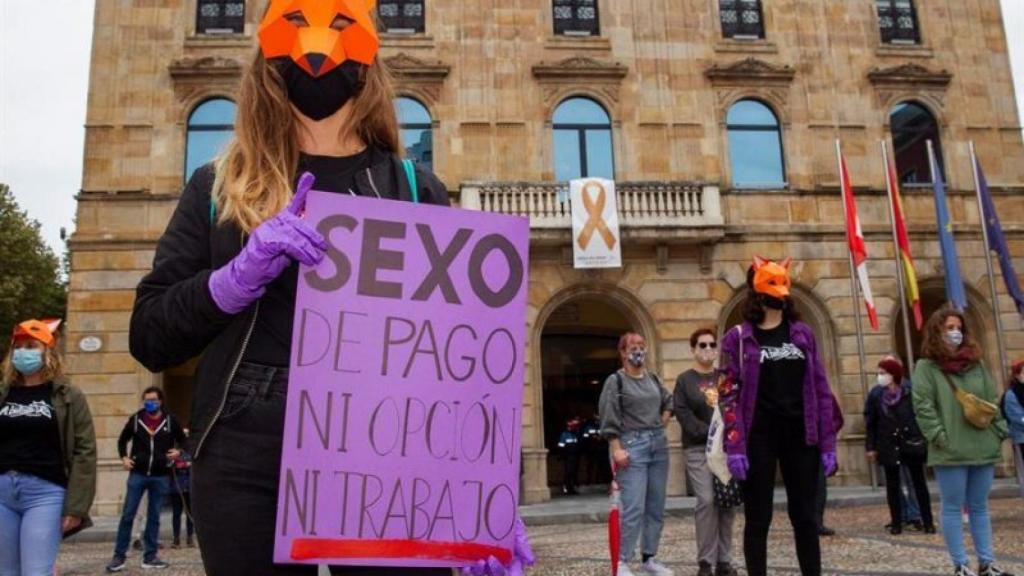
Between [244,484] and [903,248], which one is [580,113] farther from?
[244,484]

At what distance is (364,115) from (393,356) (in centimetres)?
65

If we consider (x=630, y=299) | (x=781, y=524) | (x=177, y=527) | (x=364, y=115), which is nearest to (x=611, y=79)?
(x=630, y=299)

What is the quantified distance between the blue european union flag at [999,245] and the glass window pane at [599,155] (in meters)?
7.59

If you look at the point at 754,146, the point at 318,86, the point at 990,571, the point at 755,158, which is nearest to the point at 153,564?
the point at 990,571

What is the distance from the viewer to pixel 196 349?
1.97 metres

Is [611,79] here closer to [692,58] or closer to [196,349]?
[692,58]

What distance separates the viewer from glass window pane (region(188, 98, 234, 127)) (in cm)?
1817

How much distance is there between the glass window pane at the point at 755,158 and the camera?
62.1ft

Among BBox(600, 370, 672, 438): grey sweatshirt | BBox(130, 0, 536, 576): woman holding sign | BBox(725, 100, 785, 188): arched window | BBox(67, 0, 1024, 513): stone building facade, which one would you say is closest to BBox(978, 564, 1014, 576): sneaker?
BBox(600, 370, 672, 438): grey sweatshirt

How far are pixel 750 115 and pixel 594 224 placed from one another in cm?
510

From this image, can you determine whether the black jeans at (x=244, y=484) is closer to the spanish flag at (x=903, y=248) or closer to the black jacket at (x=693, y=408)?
the black jacket at (x=693, y=408)

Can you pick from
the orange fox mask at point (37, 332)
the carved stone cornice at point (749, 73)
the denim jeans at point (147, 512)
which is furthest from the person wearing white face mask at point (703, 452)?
the carved stone cornice at point (749, 73)

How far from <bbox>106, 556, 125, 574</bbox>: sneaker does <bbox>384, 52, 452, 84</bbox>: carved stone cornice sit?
474 inches

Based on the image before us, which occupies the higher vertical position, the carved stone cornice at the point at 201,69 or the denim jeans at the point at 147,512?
the carved stone cornice at the point at 201,69
